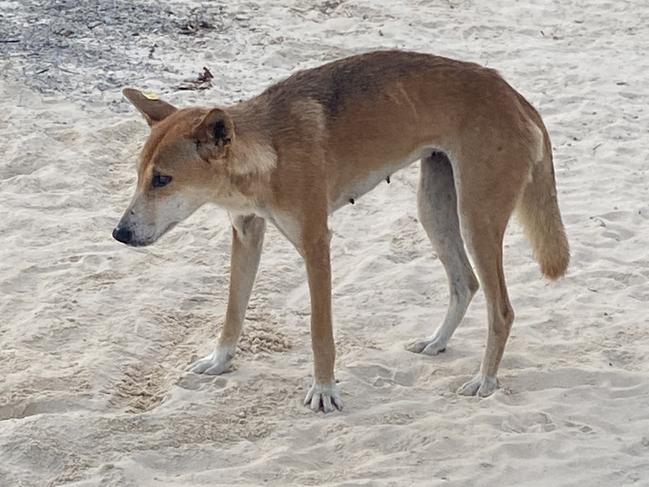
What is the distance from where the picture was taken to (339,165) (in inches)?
215

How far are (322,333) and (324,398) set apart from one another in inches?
12.0

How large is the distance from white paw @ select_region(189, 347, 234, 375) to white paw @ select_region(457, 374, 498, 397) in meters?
1.17

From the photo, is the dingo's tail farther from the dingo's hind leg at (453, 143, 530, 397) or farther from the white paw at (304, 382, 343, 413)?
the white paw at (304, 382, 343, 413)

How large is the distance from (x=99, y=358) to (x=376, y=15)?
6464mm

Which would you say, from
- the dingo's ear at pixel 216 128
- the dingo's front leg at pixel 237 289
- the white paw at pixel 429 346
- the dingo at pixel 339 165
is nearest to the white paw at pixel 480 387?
the dingo at pixel 339 165

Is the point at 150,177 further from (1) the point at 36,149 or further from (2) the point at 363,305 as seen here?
(1) the point at 36,149

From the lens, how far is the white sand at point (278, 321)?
4973 mm

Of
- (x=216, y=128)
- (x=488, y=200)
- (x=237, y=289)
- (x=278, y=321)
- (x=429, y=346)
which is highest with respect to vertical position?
(x=216, y=128)

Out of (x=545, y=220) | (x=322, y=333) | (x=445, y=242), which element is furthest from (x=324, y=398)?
(x=545, y=220)

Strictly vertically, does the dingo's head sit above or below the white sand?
above

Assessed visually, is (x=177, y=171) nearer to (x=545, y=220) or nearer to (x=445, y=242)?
(x=445, y=242)

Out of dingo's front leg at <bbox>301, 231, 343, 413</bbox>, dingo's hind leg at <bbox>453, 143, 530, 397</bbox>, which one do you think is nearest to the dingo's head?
dingo's front leg at <bbox>301, 231, 343, 413</bbox>

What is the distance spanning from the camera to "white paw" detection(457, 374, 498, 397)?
5598 mm

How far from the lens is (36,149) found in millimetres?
8219
